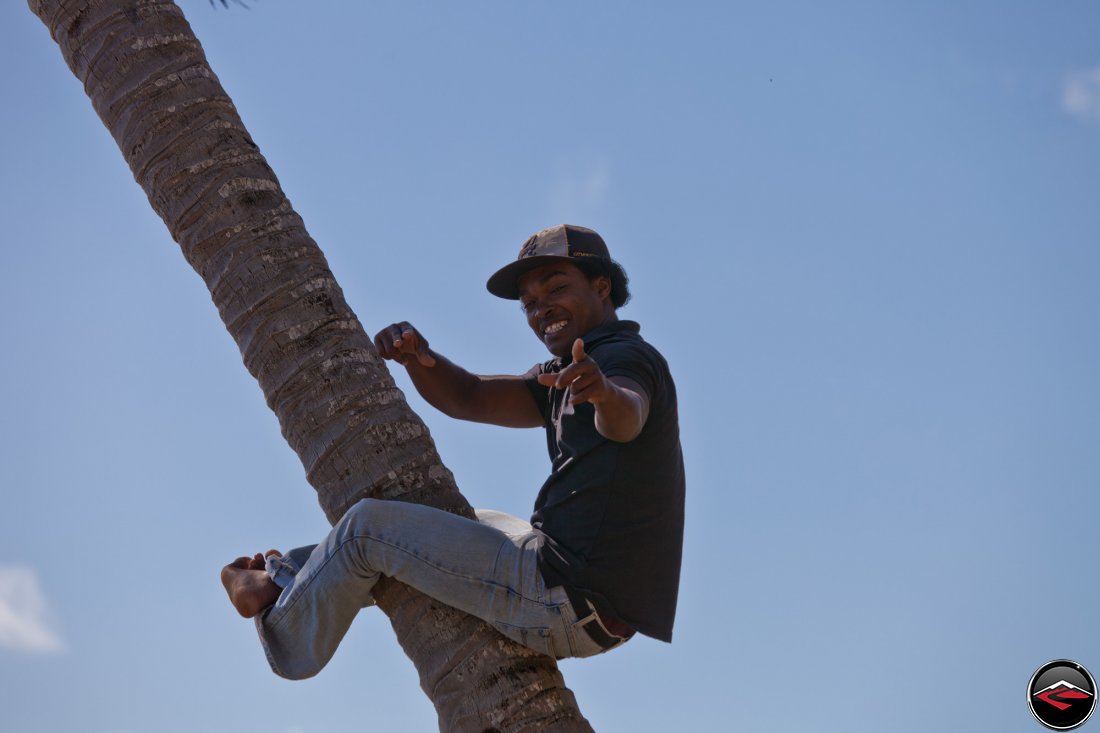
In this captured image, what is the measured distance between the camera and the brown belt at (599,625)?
439cm

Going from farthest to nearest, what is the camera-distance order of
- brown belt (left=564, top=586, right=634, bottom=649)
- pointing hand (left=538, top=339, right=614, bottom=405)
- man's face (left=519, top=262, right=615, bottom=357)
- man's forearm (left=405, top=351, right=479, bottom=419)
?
1. man's forearm (left=405, top=351, right=479, bottom=419)
2. man's face (left=519, top=262, right=615, bottom=357)
3. brown belt (left=564, top=586, right=634, bottom=649)
4. pointing hand (left=538, top=339, right=614, bottom=405)

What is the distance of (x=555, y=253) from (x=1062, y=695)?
3.52m

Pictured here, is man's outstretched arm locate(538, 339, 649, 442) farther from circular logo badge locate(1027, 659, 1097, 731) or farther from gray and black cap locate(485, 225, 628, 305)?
circular logo badge locate(1027, 659, 1097, 731)

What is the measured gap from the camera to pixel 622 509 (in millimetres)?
4496

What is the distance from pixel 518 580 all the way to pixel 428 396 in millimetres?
1497

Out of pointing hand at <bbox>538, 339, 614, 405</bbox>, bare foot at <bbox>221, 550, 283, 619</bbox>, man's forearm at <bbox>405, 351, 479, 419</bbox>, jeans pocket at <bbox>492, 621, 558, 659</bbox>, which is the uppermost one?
man's forearm at <bbox>405, 351, 479, 419</bbox>

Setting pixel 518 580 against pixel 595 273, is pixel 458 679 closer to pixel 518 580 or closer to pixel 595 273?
pixel 518 580

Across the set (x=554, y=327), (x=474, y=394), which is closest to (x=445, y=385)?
(x=474, y=394)

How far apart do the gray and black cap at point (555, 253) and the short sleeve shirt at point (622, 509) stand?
0.69m

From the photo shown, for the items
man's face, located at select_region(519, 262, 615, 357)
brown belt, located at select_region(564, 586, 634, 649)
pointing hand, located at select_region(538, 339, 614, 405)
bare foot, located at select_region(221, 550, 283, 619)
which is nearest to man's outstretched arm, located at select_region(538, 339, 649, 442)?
pointing hand, located at select_region(538, 339, 614, 405)

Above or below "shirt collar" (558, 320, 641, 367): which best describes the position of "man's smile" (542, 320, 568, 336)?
above

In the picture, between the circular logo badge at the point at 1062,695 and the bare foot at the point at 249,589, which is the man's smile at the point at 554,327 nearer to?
the bare foot at the point at 249,589

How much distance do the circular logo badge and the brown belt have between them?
257 centimetres

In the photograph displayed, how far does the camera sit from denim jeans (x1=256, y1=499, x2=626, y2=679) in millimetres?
4320
